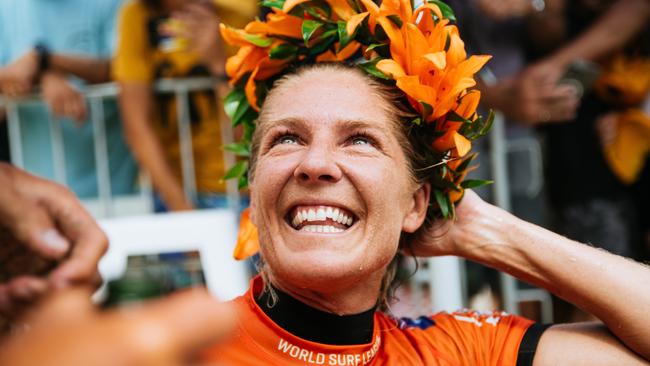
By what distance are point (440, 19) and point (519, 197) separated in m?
2.10

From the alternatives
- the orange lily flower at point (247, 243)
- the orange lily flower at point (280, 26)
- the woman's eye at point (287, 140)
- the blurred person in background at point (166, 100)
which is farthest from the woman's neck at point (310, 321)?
the blurred person in background at point (166, 100)

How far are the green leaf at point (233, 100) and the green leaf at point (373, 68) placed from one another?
0.46 meters

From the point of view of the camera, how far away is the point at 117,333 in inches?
20.6

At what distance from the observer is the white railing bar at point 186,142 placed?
3.77m

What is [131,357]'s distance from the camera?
52cm

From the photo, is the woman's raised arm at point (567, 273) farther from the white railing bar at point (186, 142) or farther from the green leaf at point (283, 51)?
the white railing bar at point (186, 142)

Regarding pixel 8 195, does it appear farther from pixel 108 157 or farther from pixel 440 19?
pixel 108 157

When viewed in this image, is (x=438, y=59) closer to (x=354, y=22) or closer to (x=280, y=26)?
(x=354, y=22)

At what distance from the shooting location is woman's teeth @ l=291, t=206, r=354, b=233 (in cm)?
206

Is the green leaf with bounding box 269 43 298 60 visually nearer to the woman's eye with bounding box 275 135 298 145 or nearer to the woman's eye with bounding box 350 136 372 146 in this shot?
the woman's eye with bounding box 275 135 298 145

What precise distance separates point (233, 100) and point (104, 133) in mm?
1562

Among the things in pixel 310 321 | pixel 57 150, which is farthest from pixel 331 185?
pixel 57 150

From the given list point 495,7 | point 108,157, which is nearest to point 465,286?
point 495,7

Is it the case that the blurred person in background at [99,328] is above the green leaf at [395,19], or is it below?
below
